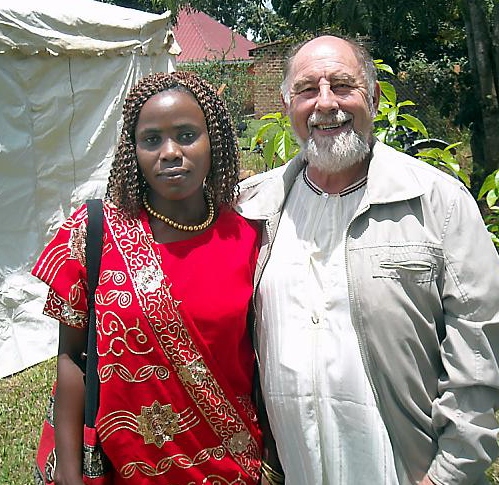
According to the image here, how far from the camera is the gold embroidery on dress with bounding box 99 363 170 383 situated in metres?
1.75

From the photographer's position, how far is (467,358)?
176 centimetres

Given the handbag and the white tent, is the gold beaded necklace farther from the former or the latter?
the white tent

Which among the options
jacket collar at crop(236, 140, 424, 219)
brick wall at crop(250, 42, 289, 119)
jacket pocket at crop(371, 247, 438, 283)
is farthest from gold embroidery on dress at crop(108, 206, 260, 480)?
brick wall at crop(250, 42, 289, 119)

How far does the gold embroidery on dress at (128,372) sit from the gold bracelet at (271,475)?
0.44 meters

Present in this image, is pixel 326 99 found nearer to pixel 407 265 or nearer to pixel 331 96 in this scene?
pixel 331 96

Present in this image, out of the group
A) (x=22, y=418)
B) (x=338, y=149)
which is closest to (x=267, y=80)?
(x=22, y=418)

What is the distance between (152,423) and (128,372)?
0.15 metres

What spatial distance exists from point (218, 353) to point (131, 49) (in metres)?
4.29

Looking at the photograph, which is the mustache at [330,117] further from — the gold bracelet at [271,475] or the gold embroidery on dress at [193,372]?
the gold bracelet at [271,475]

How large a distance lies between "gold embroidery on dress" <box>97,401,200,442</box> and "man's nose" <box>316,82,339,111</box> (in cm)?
90

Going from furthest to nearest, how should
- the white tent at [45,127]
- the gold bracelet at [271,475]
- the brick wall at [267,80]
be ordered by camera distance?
the brick wall at [267,80], the white tent at [45,127], the gold bracelet at [271,475]

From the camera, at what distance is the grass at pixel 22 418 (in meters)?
3.61

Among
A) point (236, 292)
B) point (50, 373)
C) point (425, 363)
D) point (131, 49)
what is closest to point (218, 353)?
point (236, 292)

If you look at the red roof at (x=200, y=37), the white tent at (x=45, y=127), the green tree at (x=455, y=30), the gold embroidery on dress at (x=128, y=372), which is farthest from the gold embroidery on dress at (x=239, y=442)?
the red roof at (x=200, y=37)
